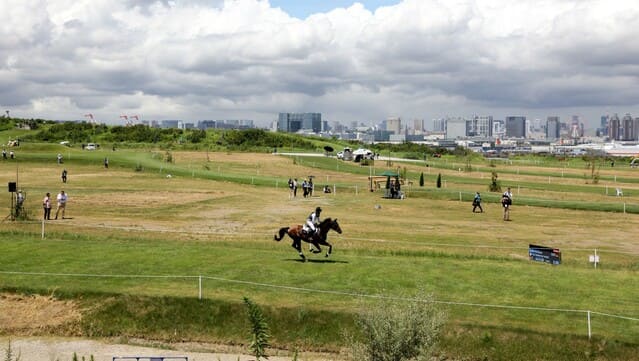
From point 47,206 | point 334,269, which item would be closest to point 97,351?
point 334,269

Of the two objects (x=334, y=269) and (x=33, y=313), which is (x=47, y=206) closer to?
(x=33, y=313)

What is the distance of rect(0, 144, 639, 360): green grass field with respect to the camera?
2272 cm

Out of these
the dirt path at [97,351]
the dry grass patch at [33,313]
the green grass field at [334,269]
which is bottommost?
the dirt path at [97,351]

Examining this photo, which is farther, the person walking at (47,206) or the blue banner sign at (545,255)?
the person walking at (47,206)

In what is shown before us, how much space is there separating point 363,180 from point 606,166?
7306 centimetres

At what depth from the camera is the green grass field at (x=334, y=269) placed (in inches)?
894

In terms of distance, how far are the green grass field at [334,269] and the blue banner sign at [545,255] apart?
0.61 metres

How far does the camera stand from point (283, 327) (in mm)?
23234

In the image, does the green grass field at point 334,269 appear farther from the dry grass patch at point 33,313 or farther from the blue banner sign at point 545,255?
the blue banner sign at point 545,255

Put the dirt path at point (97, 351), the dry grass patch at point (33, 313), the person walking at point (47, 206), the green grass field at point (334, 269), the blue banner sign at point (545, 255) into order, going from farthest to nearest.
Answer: the person walking at point (47, 206)
the blue banner sign at point (545, 255)
the dry grass patch at point (33, 313)
the green grass field at point (334, 269)
the dirt path at point (97, 351)

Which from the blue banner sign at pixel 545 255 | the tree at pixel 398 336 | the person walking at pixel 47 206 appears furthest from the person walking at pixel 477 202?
the tree at pixel 398 336

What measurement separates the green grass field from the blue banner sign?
1.99 feet

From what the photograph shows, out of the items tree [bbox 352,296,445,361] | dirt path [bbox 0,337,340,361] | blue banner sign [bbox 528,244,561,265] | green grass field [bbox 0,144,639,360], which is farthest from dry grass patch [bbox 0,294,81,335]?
blue banner sign [bbox 528,244,561,265]

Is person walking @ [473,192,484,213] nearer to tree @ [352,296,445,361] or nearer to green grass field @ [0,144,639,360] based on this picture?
green grass field @ [0,144,639,360]
